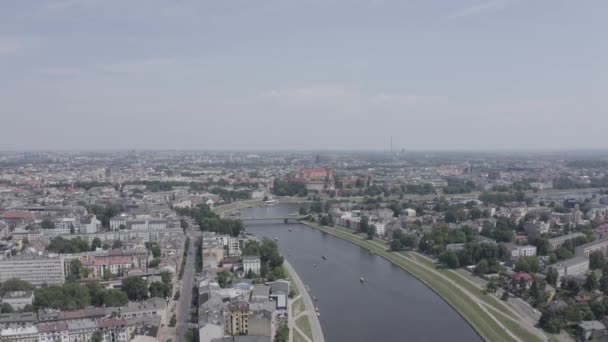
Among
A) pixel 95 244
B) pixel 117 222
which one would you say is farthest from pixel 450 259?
pixel 117 222

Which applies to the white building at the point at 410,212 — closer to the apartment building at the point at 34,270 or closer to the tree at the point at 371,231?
the tree at the point at 371,231

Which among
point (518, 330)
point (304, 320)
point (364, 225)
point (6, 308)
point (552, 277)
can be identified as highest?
point (552, 277)

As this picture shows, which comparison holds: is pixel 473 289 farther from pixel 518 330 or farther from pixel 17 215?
pixel 17 215

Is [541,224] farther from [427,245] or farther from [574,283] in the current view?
[574,283]

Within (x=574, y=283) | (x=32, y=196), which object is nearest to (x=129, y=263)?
(x=574, y=283)

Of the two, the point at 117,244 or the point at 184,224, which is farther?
the point at 184,224

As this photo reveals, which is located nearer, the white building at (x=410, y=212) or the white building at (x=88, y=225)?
the white building at (x=88, y=225)

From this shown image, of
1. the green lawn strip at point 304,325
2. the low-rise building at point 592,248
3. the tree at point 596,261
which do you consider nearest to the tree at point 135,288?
the green lawn strip at point 304,325
